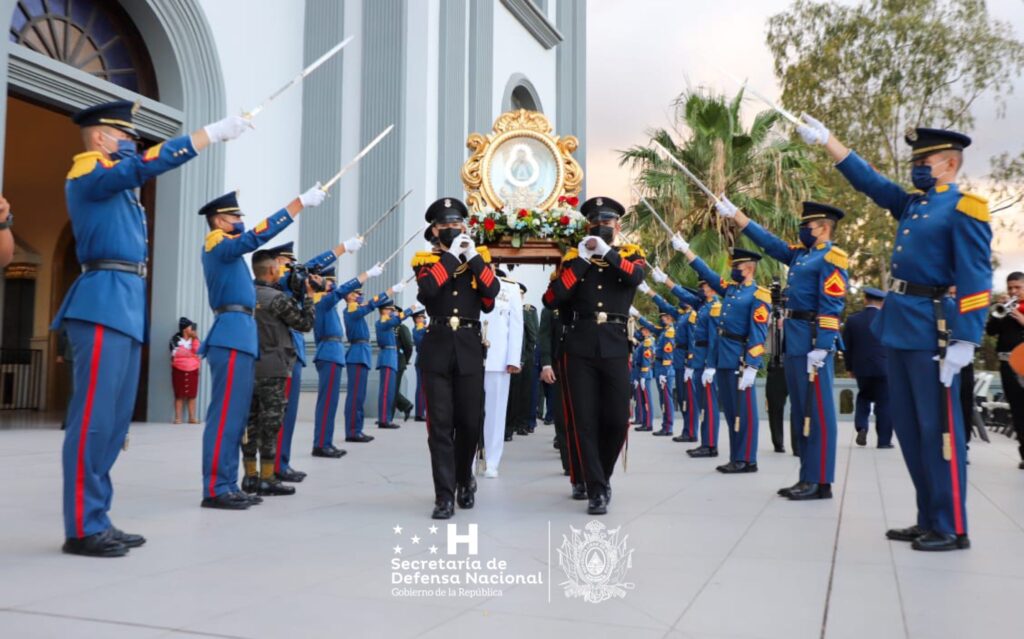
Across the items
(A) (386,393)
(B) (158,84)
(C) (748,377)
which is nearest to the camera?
(C) (748,377)

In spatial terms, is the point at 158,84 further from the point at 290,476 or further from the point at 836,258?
the point at 836,258

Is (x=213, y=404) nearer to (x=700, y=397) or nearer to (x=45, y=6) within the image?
(x=700, y=397)

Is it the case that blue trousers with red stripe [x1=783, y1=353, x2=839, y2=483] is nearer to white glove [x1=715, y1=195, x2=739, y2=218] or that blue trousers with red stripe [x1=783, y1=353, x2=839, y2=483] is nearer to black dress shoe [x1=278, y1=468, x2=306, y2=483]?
white glove [x1=715, y1=195, x2=739, y2=218]

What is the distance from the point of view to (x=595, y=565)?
3.85 meters

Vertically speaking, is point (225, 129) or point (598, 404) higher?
point (225, 129)

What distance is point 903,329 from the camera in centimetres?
471

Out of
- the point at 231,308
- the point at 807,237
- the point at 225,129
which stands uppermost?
the point at 225,129

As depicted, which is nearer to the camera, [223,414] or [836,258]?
[223,414]

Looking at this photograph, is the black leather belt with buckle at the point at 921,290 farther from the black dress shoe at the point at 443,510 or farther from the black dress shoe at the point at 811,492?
the black dress shoe at the point at 443,510

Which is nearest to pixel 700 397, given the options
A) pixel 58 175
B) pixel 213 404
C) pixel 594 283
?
pixel 594 283

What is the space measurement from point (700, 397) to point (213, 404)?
616 cm

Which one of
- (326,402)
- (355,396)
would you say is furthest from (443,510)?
(355,396)

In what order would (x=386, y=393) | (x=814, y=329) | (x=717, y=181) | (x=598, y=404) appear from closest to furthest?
(x=598, y=404), (x=814, y=329), (x=386, y=393), (x=717, y=181)

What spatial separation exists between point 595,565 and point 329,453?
18.1ft
